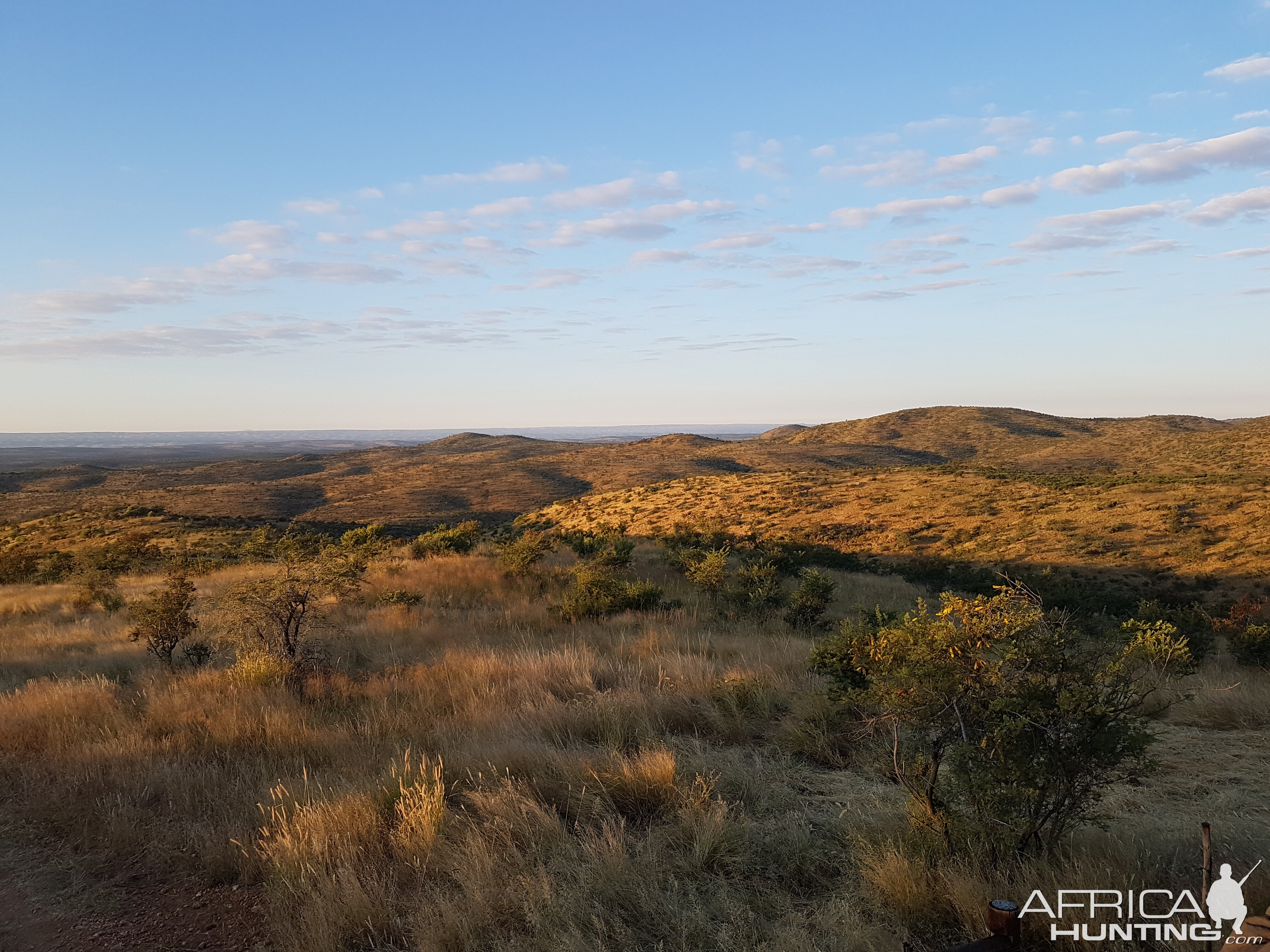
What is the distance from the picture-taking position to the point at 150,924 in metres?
3.63

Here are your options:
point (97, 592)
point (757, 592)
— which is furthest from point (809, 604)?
point (97, 592)

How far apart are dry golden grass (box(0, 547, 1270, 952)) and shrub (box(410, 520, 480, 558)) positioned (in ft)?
39.2

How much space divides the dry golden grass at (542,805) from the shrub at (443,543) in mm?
11948

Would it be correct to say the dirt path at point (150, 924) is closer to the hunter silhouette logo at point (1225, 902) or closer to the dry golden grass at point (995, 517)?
the hunter silhouette logo at point (1225, 902)

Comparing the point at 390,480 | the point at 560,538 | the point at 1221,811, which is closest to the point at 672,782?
the point at 1221,811

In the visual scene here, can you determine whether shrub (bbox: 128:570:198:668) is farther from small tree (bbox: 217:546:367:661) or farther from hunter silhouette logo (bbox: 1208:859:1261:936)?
hunter silhouette logo (bbox: 1208:859:1261:936)

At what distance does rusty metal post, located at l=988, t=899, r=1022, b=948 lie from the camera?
2.66m

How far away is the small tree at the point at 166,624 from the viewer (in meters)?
9.42

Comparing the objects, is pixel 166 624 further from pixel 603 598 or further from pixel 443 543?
pixel 443 543

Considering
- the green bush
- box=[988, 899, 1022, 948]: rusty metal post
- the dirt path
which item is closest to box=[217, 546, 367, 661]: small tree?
the dirt path

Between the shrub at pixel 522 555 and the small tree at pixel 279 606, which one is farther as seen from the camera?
the shrub at pixel 522 555

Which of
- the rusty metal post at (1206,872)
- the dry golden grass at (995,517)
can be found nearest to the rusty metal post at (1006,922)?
the rusty metal post at (1206,872)

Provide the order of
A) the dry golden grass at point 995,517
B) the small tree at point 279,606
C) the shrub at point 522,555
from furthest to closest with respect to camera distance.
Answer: the dry golden grass at point 995,517 → the shrub at point 522,555 → the small tree at point 279,606

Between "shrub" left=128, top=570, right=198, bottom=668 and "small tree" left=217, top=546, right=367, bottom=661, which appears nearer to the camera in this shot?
"small tree" left=217, top=546, right=367, bottom=661
